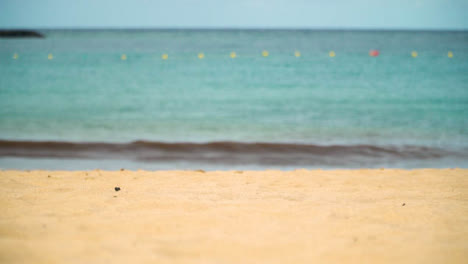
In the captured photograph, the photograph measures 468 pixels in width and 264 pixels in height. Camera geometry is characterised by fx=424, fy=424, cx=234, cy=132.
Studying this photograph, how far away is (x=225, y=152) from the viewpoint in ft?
29.7

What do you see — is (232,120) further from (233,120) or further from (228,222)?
(228,222)

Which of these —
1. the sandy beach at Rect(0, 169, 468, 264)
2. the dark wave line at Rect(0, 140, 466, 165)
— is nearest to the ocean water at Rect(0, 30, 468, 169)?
the dark wave line at Rect(0, 140, 466, 165)

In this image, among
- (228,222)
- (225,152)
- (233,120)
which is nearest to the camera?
(228,222)

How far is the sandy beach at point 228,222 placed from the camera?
2.47m

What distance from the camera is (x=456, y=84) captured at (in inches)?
804

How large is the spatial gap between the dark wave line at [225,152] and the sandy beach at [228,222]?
10.4ft

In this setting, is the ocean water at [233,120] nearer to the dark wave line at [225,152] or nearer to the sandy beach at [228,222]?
the dark wave line at [225,152]

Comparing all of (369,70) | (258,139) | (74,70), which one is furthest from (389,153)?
(74,70)

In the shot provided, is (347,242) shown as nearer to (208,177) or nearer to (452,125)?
(208,177)

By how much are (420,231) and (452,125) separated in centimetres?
983

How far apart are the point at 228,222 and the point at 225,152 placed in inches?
232

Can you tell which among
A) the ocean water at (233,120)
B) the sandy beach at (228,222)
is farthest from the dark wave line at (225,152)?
the sandy beach at (228,222)

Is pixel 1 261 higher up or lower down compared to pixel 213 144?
lower down

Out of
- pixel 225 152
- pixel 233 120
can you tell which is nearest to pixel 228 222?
pixel 225 152
